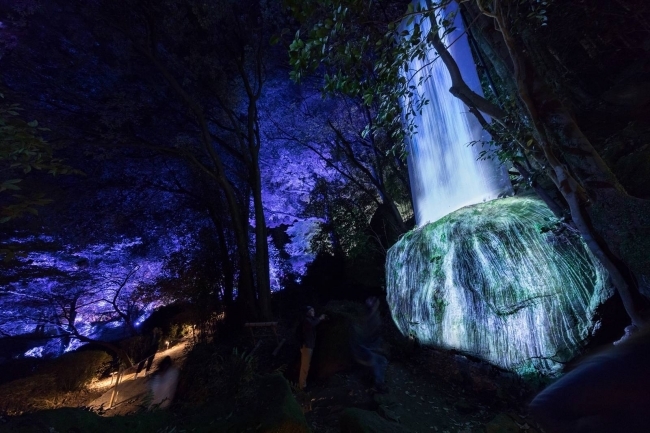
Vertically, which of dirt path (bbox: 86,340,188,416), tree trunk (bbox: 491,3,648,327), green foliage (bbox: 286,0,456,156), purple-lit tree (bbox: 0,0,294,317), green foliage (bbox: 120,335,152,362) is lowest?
dirt path (bbox: 86,340,188,416)

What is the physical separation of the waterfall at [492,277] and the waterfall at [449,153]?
0.14ft

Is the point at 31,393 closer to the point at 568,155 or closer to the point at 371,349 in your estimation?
the point at 371,349

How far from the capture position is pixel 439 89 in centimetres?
959

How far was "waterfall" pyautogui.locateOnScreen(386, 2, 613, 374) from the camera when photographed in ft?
14.3

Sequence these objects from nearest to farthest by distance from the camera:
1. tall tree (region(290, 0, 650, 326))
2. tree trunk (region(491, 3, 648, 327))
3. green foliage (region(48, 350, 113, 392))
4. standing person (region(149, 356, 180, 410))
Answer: tall tree (region(290, 0, 650, 326))
tree trunk (region(491, 3, 648, 327))
standing person (region(149, 356, 180, 410))
green foliage (region(48, 350, 113, 392))

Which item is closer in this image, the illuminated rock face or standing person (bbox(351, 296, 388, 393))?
the illuminated rock face

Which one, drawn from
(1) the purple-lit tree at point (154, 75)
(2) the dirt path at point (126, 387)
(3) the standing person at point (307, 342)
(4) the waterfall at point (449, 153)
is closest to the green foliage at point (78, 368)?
(2) the dirt path at point (126, 387)

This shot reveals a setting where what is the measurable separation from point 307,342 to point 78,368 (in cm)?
→ 1337

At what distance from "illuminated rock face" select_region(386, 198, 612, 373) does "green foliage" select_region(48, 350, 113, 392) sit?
15.0 m

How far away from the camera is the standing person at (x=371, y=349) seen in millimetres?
6274

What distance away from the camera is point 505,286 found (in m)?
5.05

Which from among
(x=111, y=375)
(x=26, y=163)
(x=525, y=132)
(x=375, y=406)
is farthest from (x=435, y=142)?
(x=111, y=375)

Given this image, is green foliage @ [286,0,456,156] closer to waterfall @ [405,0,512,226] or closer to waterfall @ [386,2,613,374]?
waterfall @ [386,2,613,374]

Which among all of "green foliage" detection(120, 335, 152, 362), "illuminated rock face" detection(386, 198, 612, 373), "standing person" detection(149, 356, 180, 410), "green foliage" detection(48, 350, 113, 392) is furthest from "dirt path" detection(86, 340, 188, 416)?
"illuminated rock face" detection(386, 198, 612, 373)
